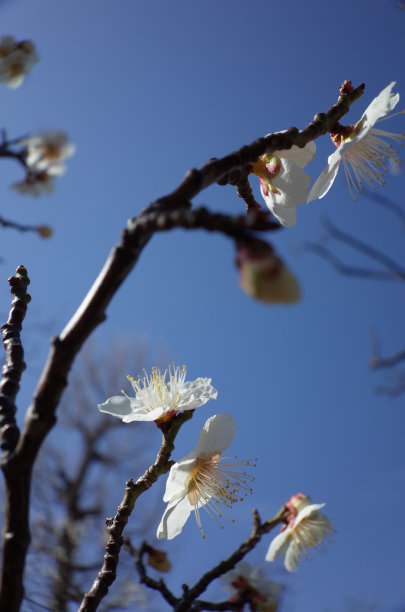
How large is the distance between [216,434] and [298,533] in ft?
1.83

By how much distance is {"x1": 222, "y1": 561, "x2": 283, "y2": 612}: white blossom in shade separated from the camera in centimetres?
126

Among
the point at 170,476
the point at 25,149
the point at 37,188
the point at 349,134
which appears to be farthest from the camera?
the point at 37,188

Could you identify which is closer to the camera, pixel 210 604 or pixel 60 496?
pixel 210 604

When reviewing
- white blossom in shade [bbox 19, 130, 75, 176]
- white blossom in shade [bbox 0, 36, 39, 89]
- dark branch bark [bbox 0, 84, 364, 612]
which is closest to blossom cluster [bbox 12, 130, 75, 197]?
white blossom in shade [bbox 19, 130, 75, 176]

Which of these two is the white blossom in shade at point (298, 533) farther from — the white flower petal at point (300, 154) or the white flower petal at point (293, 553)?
the white flower petal at point (300, 154)

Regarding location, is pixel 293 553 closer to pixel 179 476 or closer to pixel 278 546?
pixel 278 546

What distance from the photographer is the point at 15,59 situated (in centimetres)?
193

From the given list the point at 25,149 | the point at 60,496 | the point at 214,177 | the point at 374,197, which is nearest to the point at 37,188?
the point at 25,149

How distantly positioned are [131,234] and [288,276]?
13 centimetres

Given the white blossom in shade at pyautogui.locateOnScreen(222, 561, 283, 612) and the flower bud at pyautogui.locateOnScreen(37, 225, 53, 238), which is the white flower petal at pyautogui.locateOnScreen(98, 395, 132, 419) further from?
the flower bud at pyautogui.locateOnScreen(37, 225, 53, 238)

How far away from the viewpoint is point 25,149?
5.83ft

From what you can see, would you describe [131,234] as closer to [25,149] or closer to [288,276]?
[288,276]

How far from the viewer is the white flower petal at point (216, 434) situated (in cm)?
80

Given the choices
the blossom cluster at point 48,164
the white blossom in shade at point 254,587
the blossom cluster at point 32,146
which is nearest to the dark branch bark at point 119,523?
the white blossom in shade at point 254,587
